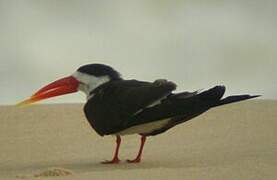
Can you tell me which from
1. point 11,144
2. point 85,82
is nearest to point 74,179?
point 85,82

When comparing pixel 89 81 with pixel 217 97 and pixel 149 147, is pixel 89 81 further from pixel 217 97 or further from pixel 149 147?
pixel 149 147

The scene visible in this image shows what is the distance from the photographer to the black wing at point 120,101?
6.78 metres

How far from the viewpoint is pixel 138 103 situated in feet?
22.3

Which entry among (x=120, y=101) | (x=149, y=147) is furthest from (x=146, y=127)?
(x=149, y=147)

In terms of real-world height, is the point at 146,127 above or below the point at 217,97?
A: below

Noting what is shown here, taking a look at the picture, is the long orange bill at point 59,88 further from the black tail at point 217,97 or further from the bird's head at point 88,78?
the black tail at point 217,97

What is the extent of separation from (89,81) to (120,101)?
1.86 ft

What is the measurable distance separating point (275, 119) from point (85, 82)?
3.14m

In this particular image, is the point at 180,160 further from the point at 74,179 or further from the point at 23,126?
the point at 23,126

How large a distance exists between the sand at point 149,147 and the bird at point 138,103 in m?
0.30

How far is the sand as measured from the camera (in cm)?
628

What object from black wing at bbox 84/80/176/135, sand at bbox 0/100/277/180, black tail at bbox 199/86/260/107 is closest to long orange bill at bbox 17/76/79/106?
black wing at bbox 84/80/176/135

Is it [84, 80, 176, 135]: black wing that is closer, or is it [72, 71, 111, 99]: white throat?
[84, 80, 176, 135]: black wing

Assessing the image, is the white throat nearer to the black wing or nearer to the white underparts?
the black wing
